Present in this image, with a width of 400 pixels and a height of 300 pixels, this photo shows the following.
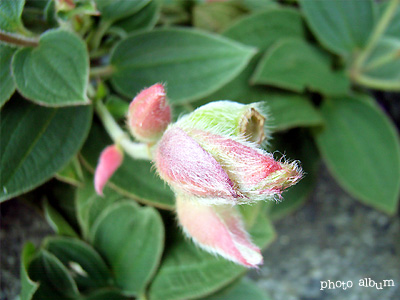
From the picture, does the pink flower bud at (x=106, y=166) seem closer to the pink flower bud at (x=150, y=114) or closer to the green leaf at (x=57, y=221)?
the pink flower bud at (x=150, y=114)

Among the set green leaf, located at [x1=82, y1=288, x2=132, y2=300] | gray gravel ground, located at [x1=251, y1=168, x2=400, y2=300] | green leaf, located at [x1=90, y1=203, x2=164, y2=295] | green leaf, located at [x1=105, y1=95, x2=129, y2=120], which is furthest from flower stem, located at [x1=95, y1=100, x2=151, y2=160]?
gray gravel ground, located at [x1=251, y1=168, x2=400, y2=300]

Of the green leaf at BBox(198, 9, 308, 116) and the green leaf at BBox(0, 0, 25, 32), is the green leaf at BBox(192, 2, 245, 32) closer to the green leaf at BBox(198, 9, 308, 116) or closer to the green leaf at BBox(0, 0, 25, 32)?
the green leaf at BBox(198, 9, 308, 116)

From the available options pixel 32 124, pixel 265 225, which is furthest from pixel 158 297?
pixel 32 124

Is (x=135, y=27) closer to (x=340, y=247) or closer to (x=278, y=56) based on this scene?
(x=278, y=56)

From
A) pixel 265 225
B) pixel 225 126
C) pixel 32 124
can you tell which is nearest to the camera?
pixel 225 126

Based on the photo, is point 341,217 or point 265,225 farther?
point 341,217

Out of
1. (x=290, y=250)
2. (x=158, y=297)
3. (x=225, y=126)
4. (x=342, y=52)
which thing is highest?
(x=225, y=126)

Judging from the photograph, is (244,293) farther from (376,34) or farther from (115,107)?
(376,34)

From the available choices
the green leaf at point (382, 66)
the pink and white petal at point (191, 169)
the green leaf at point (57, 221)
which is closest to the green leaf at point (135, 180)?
the green leaf at point (57, 221)
